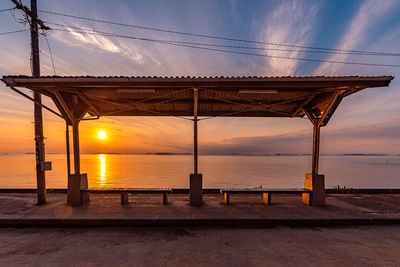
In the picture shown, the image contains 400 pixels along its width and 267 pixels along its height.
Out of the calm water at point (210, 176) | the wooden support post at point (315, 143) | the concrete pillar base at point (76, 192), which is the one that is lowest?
the calm water at point (210, 176)

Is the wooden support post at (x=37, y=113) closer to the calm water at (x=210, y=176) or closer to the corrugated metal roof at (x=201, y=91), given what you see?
the corrugated metal roof at (x=201, y=91)

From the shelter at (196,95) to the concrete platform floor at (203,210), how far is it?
2.03 ft

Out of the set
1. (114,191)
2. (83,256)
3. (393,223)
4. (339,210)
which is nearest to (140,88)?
(114,191)

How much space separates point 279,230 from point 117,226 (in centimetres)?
406

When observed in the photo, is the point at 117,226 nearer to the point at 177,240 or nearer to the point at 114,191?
the point at 114,191

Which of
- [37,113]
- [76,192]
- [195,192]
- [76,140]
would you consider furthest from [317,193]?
[37,113]

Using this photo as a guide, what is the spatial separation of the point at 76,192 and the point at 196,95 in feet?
16.7

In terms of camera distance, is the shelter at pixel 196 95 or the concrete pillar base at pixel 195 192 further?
the concrete pillar base at pixel 195 192

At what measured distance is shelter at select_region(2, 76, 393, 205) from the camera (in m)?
4.88

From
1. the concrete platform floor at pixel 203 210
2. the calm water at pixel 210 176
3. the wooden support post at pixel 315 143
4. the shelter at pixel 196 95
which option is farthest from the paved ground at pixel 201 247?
the calm water at pixel 210 176

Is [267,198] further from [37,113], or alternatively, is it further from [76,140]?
[37,113]

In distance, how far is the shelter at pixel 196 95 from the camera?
16.0 feet

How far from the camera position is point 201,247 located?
11.3ft

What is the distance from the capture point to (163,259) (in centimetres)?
305
